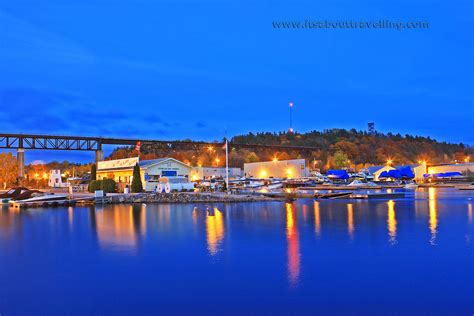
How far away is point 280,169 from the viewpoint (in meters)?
87.9

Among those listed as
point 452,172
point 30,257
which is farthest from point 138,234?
point 452,172

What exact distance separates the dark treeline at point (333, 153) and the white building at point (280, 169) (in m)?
14.1

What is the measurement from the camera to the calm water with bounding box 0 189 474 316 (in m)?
9.25

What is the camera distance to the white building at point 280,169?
8575 centimetres

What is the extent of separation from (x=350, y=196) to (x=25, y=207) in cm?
3002

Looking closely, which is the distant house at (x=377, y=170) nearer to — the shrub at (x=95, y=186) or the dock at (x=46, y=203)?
the shrub at (x=95, y=186)

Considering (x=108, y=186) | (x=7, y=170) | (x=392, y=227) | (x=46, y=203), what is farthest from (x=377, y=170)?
(x=392, y=227)

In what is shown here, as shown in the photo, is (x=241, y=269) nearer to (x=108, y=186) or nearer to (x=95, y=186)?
(x=108, y=186)

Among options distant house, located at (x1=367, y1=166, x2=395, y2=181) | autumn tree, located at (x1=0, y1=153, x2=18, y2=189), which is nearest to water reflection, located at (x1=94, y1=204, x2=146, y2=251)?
autumn tree, located at (x1=0, y1=153, x2=18, y2=189)

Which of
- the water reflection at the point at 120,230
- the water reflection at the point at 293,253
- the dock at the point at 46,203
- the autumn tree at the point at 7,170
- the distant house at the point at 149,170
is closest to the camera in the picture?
the water reflection at the point at 293,253

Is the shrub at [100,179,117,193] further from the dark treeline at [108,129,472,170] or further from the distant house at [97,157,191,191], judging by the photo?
the dark treeline at [108,129,472,170]

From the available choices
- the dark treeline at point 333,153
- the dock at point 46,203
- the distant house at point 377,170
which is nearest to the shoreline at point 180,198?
the dock at point 46,203

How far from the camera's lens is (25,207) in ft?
121

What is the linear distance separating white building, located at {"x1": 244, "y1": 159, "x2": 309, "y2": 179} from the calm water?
64233 mm
